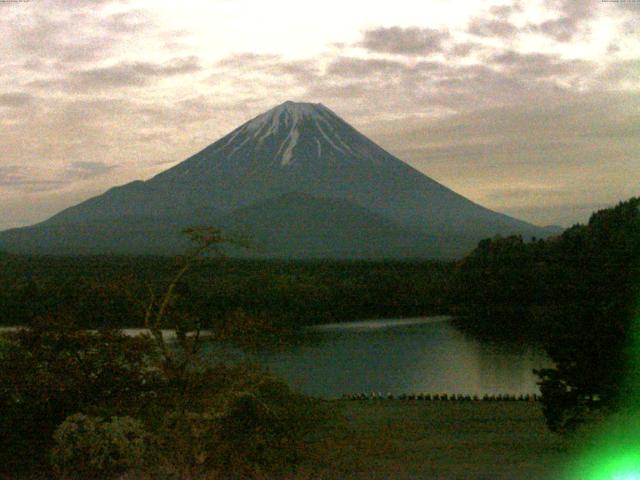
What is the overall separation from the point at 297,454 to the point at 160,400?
1.29 metres

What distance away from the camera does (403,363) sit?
2584 cm

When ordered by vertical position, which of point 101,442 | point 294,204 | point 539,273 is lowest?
point 101,442

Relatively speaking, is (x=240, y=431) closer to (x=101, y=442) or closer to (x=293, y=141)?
(x=101, y=442)

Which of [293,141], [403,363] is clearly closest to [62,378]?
[403,363]

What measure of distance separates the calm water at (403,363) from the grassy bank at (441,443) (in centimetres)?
352

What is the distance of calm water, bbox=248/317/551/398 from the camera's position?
2133cm

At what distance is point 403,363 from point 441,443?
14.6 m

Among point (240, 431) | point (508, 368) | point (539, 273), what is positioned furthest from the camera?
point (539, 273)

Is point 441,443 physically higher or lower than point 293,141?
lower

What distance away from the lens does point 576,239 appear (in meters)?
46.2

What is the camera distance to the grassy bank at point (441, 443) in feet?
29.2

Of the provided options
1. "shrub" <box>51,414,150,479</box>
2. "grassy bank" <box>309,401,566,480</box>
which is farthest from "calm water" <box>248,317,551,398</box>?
"shrub" <box>51,414,150,479</box>

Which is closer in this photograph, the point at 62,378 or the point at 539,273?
the point at 62,378

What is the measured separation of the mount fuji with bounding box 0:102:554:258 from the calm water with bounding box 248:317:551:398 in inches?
2404
